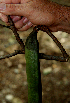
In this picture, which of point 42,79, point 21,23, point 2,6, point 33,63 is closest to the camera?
point 33,63

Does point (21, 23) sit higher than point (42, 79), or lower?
higher

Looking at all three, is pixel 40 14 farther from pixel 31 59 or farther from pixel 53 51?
pixel 53 51

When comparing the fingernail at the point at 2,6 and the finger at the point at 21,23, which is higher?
the finger at the point at 21,23

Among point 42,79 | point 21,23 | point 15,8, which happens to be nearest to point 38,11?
point 15,8

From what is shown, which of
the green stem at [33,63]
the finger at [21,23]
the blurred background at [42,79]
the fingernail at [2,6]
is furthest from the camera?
the blurred background at [42,79]

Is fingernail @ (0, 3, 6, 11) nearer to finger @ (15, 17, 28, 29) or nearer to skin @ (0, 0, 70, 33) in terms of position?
skin @ (0, 0, 70, 33)

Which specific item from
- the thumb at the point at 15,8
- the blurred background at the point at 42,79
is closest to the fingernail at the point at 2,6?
the thumb at the point at 15,8

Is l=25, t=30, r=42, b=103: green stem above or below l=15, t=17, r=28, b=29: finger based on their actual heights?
below

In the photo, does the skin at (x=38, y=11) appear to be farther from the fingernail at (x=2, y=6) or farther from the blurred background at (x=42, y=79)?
the blurred background at (x=42, y=79)

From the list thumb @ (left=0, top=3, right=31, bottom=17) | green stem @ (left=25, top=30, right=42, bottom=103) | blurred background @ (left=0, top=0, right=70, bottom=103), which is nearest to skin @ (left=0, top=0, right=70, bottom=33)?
thumb @ (left=0, top=3, right=31, bottom=17)

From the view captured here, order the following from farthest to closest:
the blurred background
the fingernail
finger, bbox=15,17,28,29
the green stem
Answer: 1. the blurred background
2. finger, bbox=15,17,28,29
3. the fingernail
4. the green stem

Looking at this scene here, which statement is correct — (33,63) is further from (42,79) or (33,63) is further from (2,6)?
(42,79)
